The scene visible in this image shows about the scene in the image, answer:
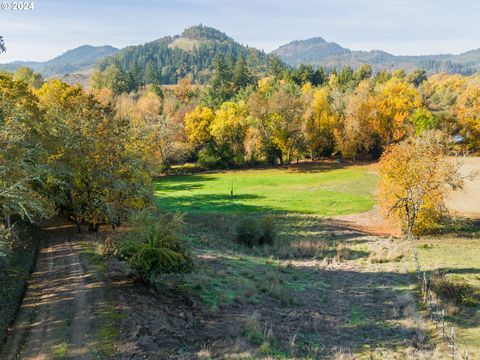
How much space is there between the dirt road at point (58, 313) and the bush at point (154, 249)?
2090mm

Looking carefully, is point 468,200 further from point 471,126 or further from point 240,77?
point 240,77

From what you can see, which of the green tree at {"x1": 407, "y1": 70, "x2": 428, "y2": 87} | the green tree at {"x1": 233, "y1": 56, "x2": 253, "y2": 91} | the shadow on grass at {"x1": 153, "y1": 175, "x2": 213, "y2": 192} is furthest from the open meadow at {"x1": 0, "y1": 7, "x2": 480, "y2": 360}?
the green tree at {"x1": 407, "y1": 70, "x2": 428, "y2": 87}

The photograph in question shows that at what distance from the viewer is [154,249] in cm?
1623

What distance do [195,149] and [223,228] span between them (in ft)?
176

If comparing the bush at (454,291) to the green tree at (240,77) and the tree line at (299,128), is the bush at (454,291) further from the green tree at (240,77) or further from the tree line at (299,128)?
the green tree at (240,77)

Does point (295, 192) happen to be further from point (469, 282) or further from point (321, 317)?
point (321, 317)

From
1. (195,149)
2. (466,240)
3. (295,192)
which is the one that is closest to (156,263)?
(466,240)

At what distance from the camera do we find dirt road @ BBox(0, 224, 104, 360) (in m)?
12.2

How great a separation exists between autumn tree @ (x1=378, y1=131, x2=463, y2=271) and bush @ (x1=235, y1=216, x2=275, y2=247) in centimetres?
1143

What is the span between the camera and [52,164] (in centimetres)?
2342

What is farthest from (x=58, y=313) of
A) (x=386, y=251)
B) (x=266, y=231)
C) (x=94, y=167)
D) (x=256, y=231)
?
(x=386, y=251)

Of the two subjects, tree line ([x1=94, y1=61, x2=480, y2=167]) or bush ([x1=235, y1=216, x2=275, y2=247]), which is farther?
tree line ([x1=94, y1=61, x2=480, y2=167])

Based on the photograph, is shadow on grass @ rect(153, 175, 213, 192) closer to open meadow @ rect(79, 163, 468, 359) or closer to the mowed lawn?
the mowed lawn

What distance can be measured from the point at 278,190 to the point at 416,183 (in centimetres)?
3090
